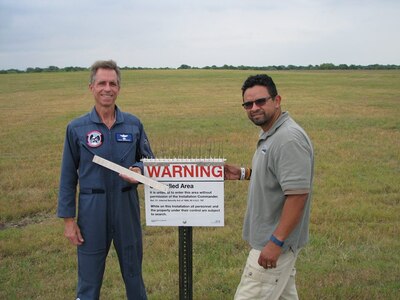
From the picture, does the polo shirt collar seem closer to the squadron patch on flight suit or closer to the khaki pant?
the khaki pant

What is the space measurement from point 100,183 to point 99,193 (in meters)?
0.08

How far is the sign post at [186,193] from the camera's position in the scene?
3.13 meters

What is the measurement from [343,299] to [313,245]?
1.37m

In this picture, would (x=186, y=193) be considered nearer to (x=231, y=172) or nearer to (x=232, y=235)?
(x=231, y=172)

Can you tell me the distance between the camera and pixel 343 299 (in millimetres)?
4418

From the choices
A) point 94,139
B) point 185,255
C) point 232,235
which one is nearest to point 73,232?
point 94,139

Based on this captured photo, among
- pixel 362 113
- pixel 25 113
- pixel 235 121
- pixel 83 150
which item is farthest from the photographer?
pixel 25 113

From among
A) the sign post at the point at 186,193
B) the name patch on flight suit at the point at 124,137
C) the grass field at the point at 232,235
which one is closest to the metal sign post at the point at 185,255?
the sign post at the point at 186,193

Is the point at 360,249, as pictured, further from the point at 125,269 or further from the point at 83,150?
the point at 83,150

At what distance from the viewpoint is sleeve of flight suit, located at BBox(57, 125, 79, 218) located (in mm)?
3386

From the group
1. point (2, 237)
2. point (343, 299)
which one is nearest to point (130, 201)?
point (343, 299)

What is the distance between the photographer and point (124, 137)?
3410 millimetres

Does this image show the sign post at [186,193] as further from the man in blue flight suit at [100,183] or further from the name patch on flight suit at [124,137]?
the name patch on flight suit at [124,137]

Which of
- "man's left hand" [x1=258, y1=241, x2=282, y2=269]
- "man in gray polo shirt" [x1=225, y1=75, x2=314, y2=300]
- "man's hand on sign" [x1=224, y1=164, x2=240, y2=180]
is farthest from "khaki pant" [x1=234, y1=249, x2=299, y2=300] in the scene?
"man's hand on sign" [x1=224, y1=164, x2=240, y2=180]
